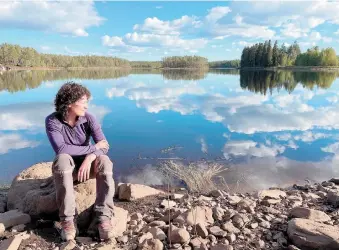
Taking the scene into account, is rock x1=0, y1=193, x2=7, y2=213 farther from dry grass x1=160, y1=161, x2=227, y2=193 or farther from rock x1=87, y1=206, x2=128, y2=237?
dry grass x1=160, y1=161, x2=227, y2=193

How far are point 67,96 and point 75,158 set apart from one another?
0.92 metres

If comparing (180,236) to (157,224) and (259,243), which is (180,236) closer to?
(157,224)

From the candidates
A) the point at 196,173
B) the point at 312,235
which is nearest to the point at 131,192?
the point at 196,173

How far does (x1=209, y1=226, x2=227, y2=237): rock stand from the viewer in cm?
428

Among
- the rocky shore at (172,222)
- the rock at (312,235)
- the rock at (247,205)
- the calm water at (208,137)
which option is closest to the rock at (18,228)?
the rocky shore at (172,222)

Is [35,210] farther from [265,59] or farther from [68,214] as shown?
[265,59]

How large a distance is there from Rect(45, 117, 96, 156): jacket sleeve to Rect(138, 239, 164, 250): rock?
154cm

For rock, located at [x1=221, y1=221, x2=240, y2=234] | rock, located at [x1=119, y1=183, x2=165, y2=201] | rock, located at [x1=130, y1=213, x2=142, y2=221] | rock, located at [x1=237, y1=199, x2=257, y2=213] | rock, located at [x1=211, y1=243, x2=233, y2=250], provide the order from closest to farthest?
rock, located at [x1=211, y1=243, x2=233, y2=250] < rock, located at [x1=221, y1=221, x2=240, y2=234] < rock, located at [x1=130, y1=213, x2=142, y2=221] < rock, located at [x1=237, y1=199, x2=257, y2=213] < rock, located at [x1=119, y1=183, x2=165, y2=201]

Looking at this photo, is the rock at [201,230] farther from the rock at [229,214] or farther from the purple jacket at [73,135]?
the purple jacket at [73,135]

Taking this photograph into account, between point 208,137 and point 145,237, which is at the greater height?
point 145,237

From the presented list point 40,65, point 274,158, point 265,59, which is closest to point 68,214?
point 274,158

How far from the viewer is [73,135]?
15.1 feet

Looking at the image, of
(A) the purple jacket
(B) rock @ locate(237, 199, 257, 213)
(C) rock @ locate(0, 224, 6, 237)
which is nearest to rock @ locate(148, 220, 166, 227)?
(A) the purple jacket

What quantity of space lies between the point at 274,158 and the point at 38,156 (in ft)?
26.9
